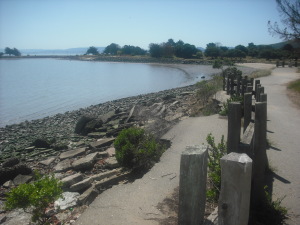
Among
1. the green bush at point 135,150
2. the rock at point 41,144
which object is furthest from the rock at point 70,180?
the rock at point 41,144

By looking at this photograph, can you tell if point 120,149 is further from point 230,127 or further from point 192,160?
point 192,160

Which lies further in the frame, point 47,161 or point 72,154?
point 72,154

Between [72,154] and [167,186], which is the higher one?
[167,186]

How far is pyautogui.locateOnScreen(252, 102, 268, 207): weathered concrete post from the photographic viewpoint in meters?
4.04

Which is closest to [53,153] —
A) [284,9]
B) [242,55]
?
[284,9]

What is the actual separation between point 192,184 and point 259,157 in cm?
176

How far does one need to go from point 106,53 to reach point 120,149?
16429 cm

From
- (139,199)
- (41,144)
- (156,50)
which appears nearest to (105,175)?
(139,199)

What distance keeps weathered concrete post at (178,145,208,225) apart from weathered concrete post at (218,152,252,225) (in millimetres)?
309

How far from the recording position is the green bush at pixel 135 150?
7.01 meters

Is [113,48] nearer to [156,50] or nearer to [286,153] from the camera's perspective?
[156,50]

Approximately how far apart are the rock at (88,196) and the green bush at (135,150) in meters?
1.10

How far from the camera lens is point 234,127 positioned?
4.03m

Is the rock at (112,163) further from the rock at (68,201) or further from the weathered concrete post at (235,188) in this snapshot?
the weathered concrete post at (235,188)
